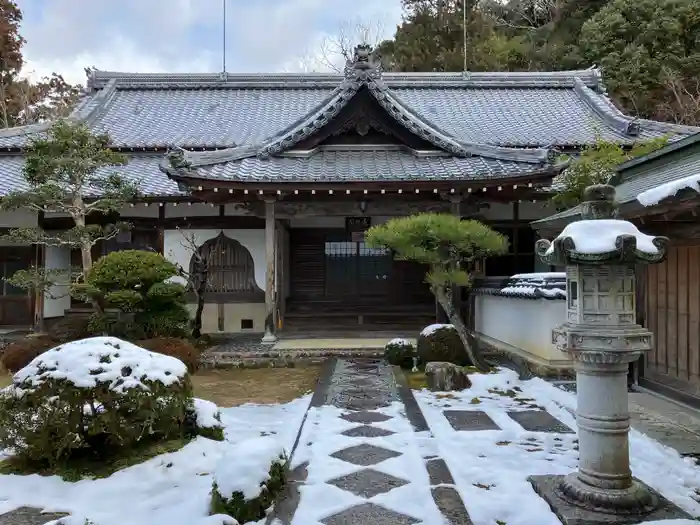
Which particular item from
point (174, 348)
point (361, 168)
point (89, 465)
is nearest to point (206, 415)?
point (89, 465)

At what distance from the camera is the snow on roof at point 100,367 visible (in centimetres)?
491

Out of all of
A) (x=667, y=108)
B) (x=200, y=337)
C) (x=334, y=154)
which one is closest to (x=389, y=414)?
(x=200, y=337)

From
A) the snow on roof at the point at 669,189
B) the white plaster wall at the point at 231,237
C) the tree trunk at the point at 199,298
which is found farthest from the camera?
the white plaster wall at the point at 231,237

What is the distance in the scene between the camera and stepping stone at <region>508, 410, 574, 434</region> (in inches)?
243

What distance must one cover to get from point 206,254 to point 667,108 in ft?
71.6

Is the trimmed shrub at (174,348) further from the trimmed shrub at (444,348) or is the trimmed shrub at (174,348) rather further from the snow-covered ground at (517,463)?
the snow-covered ground at (517,463)

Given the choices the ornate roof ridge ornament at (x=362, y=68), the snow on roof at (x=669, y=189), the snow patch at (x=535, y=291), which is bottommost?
the snow patch at (x=535, y=291)

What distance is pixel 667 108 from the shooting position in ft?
81.5

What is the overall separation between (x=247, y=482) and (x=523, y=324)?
6963 millimetres

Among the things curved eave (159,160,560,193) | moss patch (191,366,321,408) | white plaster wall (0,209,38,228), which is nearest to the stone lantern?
moss patch (191,366,321,408)

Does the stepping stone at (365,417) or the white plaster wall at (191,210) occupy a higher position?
the white plaster wall at (191,210)

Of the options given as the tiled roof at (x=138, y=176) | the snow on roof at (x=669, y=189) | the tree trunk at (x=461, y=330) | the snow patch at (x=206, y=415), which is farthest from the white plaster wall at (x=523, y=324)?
the tiled roof at (x=138, y=176)

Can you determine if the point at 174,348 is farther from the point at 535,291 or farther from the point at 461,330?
the point at 535,291

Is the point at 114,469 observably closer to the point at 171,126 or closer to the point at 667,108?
the point at 171,126
